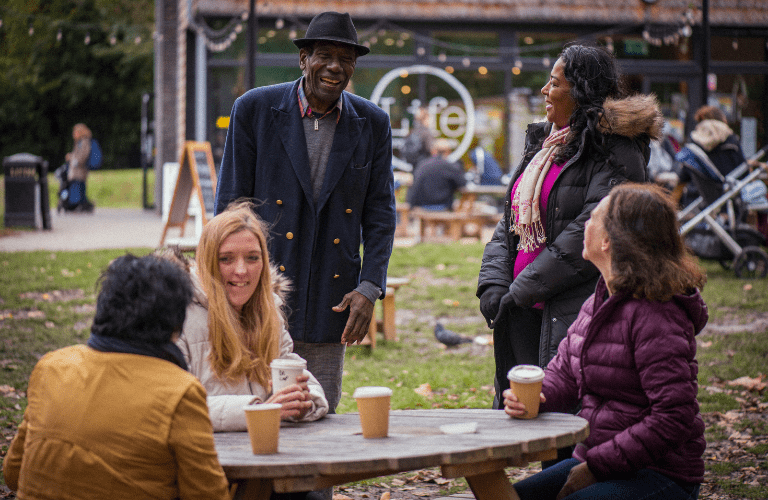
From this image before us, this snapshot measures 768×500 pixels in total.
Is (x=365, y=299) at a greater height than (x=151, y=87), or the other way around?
(x=151, y=87)

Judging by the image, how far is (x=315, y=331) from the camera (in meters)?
3.57

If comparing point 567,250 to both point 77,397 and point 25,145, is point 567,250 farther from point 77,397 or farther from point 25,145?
point 25,145

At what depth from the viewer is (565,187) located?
11.4 ft

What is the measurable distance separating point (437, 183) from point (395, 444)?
11736 mm

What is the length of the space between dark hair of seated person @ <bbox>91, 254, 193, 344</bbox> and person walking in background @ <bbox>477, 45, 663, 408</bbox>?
1.65 m

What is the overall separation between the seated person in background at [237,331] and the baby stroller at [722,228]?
8413 mm

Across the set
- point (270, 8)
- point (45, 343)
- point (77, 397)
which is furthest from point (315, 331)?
point (270, 8)

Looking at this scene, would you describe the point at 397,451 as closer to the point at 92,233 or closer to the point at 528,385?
the point at 528,385

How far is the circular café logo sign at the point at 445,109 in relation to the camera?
17797 mm

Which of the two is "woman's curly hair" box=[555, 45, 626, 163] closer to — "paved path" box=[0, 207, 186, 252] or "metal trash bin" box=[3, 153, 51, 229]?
"paved path" box=[0, 207, 186, 252]

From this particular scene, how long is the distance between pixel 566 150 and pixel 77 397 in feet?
7.14

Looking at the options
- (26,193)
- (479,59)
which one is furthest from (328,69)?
(479,59)

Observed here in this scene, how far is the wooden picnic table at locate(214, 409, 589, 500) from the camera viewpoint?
2.20 metres

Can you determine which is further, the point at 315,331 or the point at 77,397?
the point at 315,331
